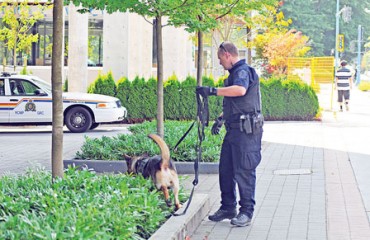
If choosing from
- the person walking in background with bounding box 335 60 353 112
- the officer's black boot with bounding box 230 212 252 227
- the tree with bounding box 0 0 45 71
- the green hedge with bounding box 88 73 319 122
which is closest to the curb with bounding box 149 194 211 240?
the officer's black boot with bounding box 230 212 252 227

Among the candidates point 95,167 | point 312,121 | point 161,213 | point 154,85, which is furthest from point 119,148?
point 312,121

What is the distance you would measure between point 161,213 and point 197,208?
1.01 m

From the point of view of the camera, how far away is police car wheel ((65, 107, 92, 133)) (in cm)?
2214

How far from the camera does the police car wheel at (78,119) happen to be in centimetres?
2214

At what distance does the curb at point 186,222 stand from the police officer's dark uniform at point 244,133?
0.89 feet

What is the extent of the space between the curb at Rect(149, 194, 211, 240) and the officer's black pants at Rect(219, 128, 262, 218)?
0.31 m

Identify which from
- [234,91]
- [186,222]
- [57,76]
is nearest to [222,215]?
[186,222]

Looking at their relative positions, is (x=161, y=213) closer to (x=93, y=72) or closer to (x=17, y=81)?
(x=17, y=81)

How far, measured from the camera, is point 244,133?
914 centimetres

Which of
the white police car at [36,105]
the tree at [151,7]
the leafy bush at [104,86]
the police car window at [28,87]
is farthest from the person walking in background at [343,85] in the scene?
the tree at [151,7]

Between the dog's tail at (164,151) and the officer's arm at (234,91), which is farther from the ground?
the officer's arm at (234,91)

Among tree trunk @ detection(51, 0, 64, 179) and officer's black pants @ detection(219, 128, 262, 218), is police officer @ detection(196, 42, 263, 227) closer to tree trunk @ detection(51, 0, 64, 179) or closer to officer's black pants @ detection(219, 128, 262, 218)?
officer's black pants @ detection(219, 128, 262, 218)

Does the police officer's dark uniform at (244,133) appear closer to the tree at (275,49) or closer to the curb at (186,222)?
the curb at (186,222)

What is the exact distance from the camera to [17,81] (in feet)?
72.0
